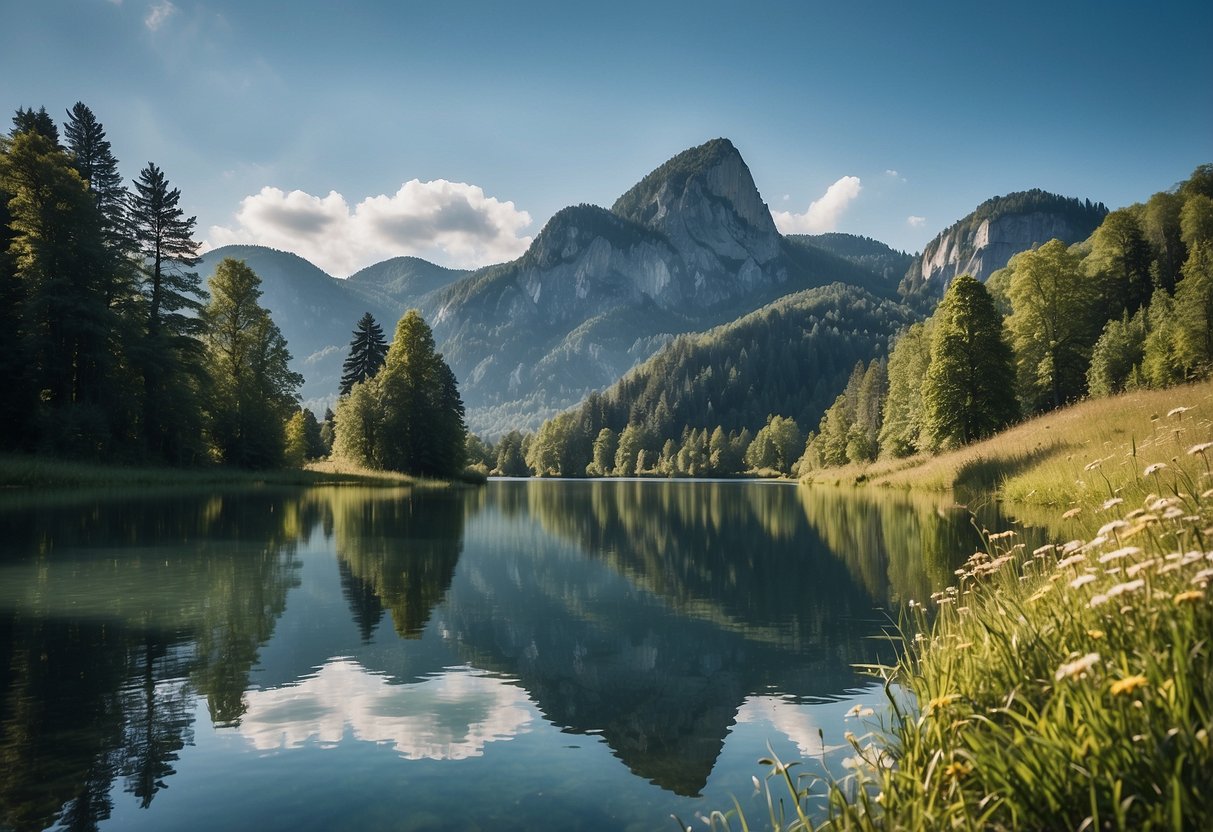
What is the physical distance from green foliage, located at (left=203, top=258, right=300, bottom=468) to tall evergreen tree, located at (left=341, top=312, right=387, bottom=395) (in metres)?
16.6

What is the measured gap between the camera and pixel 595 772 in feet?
17.2

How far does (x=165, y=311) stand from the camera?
141 ft

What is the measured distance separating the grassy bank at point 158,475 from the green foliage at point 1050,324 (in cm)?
4467

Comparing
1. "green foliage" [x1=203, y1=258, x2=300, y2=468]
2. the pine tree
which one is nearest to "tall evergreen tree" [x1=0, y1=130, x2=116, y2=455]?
"green foliage" [x1=203, y1=258, x2=300, y2=468]

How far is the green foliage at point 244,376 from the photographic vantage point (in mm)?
46094

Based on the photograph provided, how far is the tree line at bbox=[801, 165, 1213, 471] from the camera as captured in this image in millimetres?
41281

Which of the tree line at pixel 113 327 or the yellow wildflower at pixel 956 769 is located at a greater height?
the tree line at pixel 113 327

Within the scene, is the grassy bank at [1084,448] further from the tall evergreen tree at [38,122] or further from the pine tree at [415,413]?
the tall evergreen tree at [38,122]

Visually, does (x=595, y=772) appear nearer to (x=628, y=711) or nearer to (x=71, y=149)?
(x=628, y=711)

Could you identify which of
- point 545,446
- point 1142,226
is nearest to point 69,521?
point 1142,226

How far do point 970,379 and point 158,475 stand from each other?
145 ft

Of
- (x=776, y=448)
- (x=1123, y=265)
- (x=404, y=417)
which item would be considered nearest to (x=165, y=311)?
(x=404, y=417)

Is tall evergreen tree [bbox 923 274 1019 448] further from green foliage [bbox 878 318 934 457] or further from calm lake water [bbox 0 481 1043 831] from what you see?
calm lake water [bbox 0 481 1043 831]

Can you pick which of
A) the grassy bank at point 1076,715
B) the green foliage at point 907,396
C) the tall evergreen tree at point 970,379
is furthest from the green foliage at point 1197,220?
the grassy bank at point 1076,715
